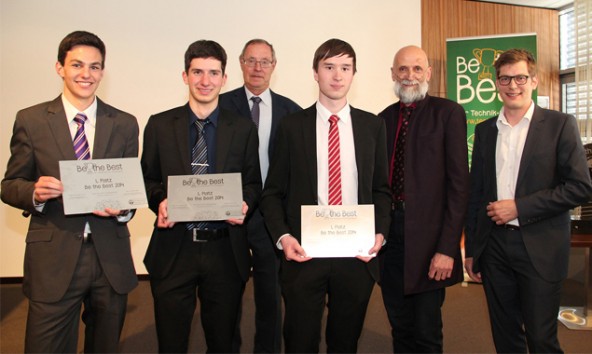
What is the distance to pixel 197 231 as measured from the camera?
2199 mm

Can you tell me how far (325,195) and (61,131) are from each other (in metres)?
1.25

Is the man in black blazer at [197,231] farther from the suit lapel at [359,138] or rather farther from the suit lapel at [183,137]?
the suit lapel at [359,138]

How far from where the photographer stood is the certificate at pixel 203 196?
82.0 inches

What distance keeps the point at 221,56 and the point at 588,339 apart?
3.64 meters

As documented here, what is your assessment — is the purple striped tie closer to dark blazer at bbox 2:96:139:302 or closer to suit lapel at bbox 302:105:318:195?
dark blazer at bbox 2:96:139:302

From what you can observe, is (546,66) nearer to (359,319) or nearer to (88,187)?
(359,319)

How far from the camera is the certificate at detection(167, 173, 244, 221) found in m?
2.08

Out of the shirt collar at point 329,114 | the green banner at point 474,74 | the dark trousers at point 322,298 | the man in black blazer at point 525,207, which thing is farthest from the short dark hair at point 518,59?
the green banner at point 474,74

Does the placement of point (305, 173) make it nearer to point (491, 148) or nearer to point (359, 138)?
point (359, 138)

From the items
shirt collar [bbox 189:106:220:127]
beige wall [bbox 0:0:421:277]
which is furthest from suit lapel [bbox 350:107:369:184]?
beige wall [bbox 0:0:421:277]

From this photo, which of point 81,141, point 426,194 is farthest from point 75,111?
point 426,194

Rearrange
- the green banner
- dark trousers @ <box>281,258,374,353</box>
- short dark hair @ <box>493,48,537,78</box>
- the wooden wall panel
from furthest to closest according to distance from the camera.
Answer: the wooden wall panel < the green banner < short dark hair @ <box>493,48,537,78</box> < dark trousers @ <box>281,258,374,353</box>

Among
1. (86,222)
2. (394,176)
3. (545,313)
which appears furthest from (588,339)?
(86,222)

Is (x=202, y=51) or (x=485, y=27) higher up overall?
(x=485, y=27)
